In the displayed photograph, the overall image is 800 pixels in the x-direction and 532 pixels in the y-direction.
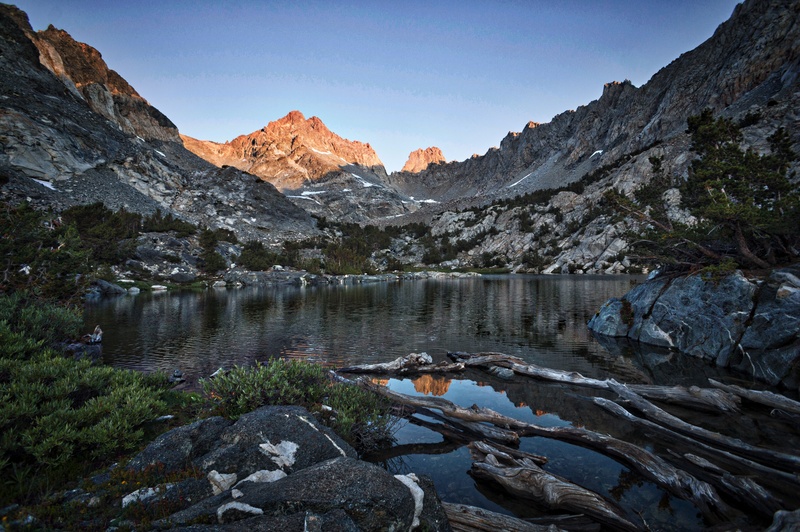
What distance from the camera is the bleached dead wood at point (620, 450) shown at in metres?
8.74

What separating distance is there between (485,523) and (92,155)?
15324cm

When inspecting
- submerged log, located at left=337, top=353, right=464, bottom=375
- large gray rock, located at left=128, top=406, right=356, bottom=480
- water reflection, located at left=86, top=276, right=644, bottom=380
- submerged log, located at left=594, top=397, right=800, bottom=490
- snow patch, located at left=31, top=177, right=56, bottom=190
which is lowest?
water reflection, located at left=86, top=276, right=644, bottom=380

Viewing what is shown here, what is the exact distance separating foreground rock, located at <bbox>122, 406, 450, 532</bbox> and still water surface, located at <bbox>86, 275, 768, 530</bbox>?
399 centimetres

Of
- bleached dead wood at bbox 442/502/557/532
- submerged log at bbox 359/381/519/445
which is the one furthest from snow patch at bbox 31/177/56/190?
bleached dead wood at bbox 442/502/557/532

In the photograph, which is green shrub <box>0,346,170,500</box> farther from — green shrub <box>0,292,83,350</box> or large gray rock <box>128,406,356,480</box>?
green shrub <box>0,292,83,350</box>

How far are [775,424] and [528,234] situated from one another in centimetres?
17245

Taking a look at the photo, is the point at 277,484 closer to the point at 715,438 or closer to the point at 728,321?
the point at 715,438

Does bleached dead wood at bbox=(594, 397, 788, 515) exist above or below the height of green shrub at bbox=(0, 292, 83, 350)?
below

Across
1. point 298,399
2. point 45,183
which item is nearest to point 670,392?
point 298,399

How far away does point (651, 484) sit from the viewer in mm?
9953

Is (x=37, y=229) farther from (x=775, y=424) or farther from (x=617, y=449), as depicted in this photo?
(x=775, y=424)

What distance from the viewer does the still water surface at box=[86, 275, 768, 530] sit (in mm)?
10602

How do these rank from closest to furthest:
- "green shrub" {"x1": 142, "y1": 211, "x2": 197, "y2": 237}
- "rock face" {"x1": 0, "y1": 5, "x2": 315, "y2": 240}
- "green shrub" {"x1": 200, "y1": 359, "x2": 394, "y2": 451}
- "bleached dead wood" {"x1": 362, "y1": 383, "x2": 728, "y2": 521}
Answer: "bleached dead wood" {"x1": 362, "y1": 383, "x2": 728, "y2": 521} → "green shrub" {"x1": 200, "y1": 359, "x2": 394, "y2": 451} → "rock face" {"x1": 0, "y1": 5, "x2": 315, "y2": 240} → "green shrub" {"x1": 142, "y1": 211, "x2": 197, "y2": 237}

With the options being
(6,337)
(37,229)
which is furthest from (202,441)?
(37,229)
